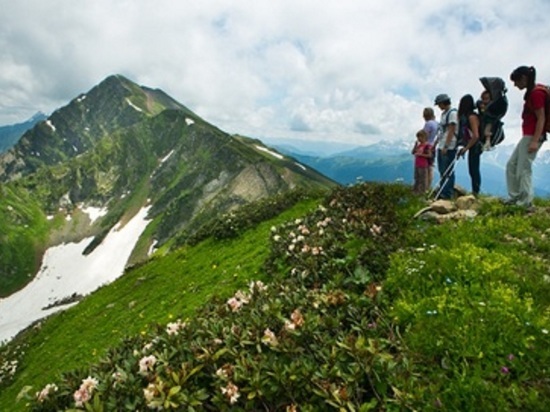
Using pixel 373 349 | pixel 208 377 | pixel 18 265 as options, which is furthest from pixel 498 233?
pixel 18 265

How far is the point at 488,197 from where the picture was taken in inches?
551

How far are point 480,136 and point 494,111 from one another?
2.99 ft

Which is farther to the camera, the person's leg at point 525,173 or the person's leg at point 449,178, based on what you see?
the person's leg at point 449,178

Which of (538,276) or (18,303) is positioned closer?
(538,276)

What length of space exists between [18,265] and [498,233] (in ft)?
694

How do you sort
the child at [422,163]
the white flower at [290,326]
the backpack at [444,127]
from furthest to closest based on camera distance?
1. the child at [422,163]
2. the backpack at [444,127]
3. the white flower at [290,326]

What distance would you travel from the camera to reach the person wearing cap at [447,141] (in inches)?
600

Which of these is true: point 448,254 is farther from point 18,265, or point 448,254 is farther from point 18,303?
point 18,265

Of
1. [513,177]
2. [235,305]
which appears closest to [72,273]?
[513,177]

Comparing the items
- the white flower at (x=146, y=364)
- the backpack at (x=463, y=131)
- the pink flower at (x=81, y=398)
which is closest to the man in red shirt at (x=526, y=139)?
the backpack at (x=463, y=131)

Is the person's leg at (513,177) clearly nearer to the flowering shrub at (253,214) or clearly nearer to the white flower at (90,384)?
the flowering shrub at (253,214)

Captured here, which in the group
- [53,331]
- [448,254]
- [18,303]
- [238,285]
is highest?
[448,254]

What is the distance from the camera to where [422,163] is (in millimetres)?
16328

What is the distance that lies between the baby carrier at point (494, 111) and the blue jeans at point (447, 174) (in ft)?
4.73
